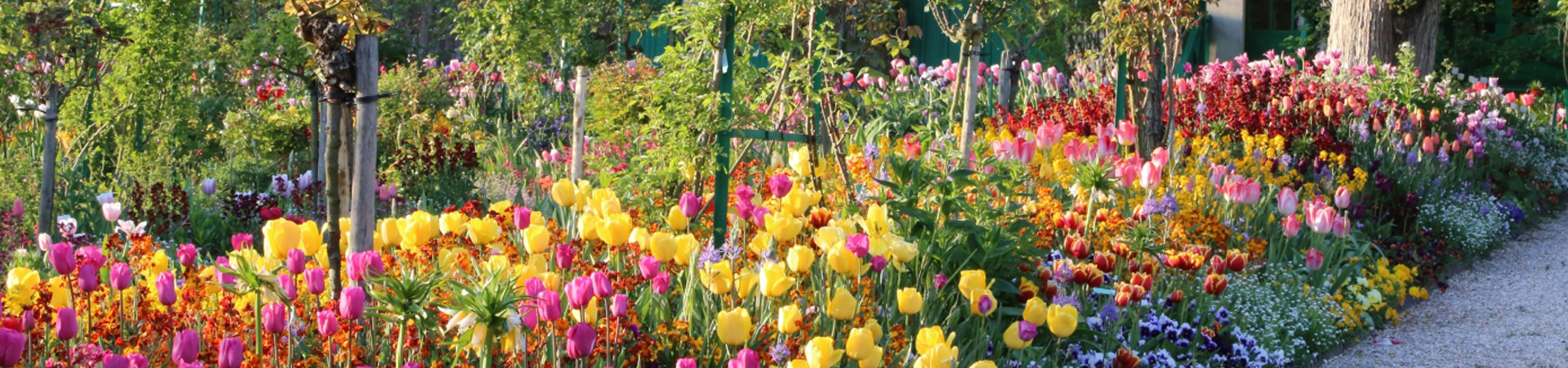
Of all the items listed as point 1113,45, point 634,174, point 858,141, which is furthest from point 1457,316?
point 634,174

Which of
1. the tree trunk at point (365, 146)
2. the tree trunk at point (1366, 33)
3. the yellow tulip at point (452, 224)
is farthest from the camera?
the tree trunk at point (1366, 33)

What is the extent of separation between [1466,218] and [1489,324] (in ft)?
5.50

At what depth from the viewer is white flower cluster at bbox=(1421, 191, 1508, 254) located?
6141 millimetres

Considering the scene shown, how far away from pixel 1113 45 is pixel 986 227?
3281 millimetres

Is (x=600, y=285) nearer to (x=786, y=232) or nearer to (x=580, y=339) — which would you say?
(x=580, y=339)

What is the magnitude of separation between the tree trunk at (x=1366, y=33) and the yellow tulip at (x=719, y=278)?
886cm

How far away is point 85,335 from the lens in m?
2.50

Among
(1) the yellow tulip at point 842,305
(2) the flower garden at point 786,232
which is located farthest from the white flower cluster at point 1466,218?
(1) the yellow tulip at point 842,305

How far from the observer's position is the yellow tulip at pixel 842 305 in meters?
2.41

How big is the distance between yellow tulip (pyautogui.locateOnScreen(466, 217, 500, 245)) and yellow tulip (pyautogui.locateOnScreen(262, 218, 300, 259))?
0.45 meters

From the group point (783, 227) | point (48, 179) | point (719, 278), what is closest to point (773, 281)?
point (719, 278)

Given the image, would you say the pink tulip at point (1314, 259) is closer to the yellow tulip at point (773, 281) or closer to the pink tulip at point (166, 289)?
the yellow tulip at point (773, 281)

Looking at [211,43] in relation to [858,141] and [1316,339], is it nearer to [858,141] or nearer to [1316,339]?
[858,141]

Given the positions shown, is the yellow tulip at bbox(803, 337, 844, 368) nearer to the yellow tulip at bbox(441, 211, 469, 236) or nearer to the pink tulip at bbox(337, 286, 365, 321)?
the pink tulip at bbox(337, 286, 365, 321)
